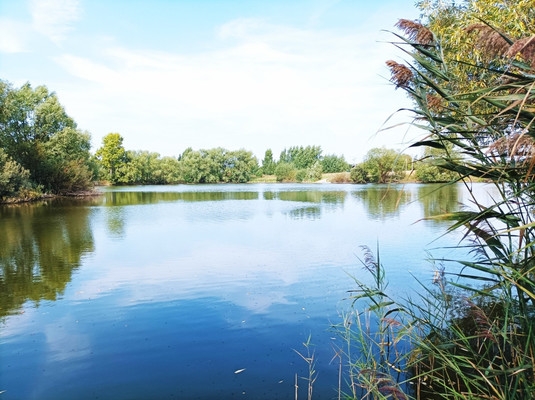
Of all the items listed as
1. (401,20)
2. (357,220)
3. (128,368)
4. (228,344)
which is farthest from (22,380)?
(357,220)

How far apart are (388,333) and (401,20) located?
3862mm

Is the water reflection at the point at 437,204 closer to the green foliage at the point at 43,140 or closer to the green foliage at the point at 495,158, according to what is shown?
the green foliage at the point at 495,158

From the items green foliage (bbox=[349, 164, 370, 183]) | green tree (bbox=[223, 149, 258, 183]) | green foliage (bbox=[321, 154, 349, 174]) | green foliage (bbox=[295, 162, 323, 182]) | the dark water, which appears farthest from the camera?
green foliage (bbox=[321, 154, 349, 174])

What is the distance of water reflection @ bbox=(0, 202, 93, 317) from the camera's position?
8.40m

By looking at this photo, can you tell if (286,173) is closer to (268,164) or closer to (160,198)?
(268,164)

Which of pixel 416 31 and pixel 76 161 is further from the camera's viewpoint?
pixel 76 161

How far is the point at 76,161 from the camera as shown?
41.8m

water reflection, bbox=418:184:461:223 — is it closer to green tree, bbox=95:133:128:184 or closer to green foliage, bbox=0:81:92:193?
green foliage, bbox=0:81:92:193

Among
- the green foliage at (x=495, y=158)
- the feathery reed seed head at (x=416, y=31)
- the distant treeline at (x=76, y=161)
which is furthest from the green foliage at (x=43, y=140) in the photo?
the green foliage at (x=495, y=158)

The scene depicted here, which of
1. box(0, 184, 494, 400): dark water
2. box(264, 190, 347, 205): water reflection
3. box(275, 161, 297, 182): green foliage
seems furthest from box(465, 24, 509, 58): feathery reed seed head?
box(275, 161, 297, 182): green foliage

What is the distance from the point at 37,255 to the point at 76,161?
33418mm

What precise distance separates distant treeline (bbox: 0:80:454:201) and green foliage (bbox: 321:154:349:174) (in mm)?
3229

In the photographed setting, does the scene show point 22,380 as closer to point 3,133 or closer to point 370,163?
point 3,133

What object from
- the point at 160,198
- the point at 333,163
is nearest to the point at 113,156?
the point at 160,198
